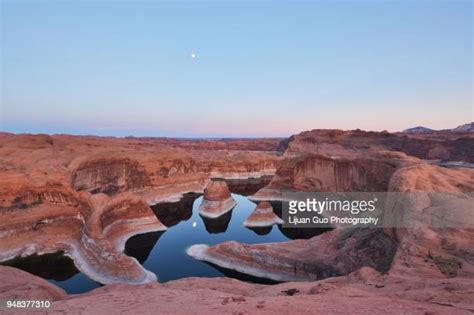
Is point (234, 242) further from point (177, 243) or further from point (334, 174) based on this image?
point (334, 174)

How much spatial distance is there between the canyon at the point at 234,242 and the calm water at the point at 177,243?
0.67 metres

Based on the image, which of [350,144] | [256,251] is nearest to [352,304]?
[256,251]

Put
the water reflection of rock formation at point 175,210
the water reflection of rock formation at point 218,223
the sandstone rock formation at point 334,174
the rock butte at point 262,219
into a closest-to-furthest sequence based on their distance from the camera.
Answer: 1. the sandstone rock formation at point 334,174
2. the rock butte at point 262,219
3. the water reflection of rock formation at point 218,223
4. the water reflection of rock formation at point 175,210

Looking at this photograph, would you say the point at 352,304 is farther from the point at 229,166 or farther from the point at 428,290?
the point at 229,166

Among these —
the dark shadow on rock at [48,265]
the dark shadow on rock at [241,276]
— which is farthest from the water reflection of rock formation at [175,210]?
the dark shadow on rock at [241,276]

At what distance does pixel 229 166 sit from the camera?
194 ft

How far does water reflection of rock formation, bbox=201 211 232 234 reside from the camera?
30.8m

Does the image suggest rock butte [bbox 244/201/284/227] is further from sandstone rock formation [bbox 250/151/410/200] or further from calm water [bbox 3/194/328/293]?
sandstone rock formation [bbox 250/151/410/200]

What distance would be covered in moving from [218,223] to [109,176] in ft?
50.1

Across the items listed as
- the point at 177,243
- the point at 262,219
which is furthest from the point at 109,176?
the point at 262,219

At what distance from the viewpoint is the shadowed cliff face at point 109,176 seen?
3272 cm

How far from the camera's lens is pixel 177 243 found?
2645 centimetres

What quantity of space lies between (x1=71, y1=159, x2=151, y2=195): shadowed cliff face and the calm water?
4.97 metres

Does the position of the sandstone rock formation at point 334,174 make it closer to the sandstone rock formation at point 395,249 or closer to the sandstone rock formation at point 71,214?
the sandstone rock formation at point 395,249
